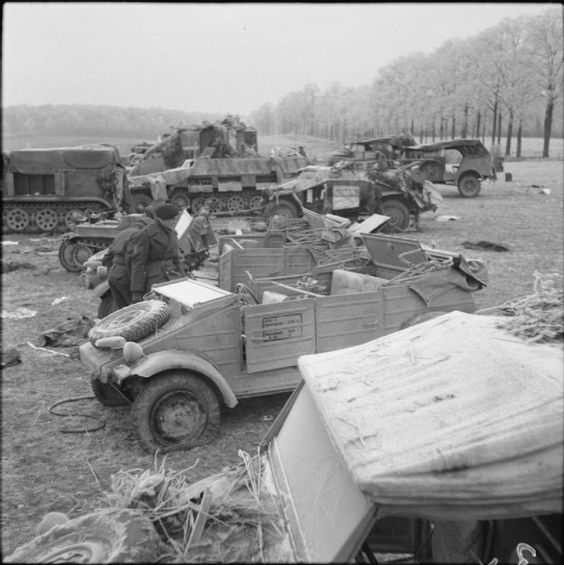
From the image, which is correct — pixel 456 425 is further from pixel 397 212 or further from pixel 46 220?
pixel 46 220

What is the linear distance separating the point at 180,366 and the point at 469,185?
23.8 metres

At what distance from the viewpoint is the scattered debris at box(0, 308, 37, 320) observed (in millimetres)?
10344

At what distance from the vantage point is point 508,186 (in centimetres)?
3059

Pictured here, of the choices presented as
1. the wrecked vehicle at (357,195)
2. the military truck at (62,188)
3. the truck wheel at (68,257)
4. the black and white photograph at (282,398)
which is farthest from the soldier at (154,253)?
the military truck at (62,188)

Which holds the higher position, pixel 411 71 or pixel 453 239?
pixel 411 71

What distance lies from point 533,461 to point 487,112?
5501 centimetres

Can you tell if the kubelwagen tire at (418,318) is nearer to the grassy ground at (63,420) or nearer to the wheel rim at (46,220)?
the grassy ground at (63,420)

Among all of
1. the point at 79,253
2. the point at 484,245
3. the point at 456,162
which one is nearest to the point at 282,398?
the point at 79,253

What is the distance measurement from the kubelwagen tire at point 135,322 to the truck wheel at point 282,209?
1298 centimetres

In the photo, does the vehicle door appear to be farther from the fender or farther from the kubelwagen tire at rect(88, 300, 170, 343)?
the kubelwagen tire at rect(88, 300, 170, 343)

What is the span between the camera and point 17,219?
1955 centimetres

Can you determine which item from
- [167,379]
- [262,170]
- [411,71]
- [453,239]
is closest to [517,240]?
[453,239]

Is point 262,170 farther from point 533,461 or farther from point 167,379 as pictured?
point 533,461

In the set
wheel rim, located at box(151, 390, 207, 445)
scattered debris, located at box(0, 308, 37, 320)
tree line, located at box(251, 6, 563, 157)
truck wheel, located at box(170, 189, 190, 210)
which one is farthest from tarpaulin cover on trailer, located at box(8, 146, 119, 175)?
tree line, located at box(251, 6, 563, 157)
